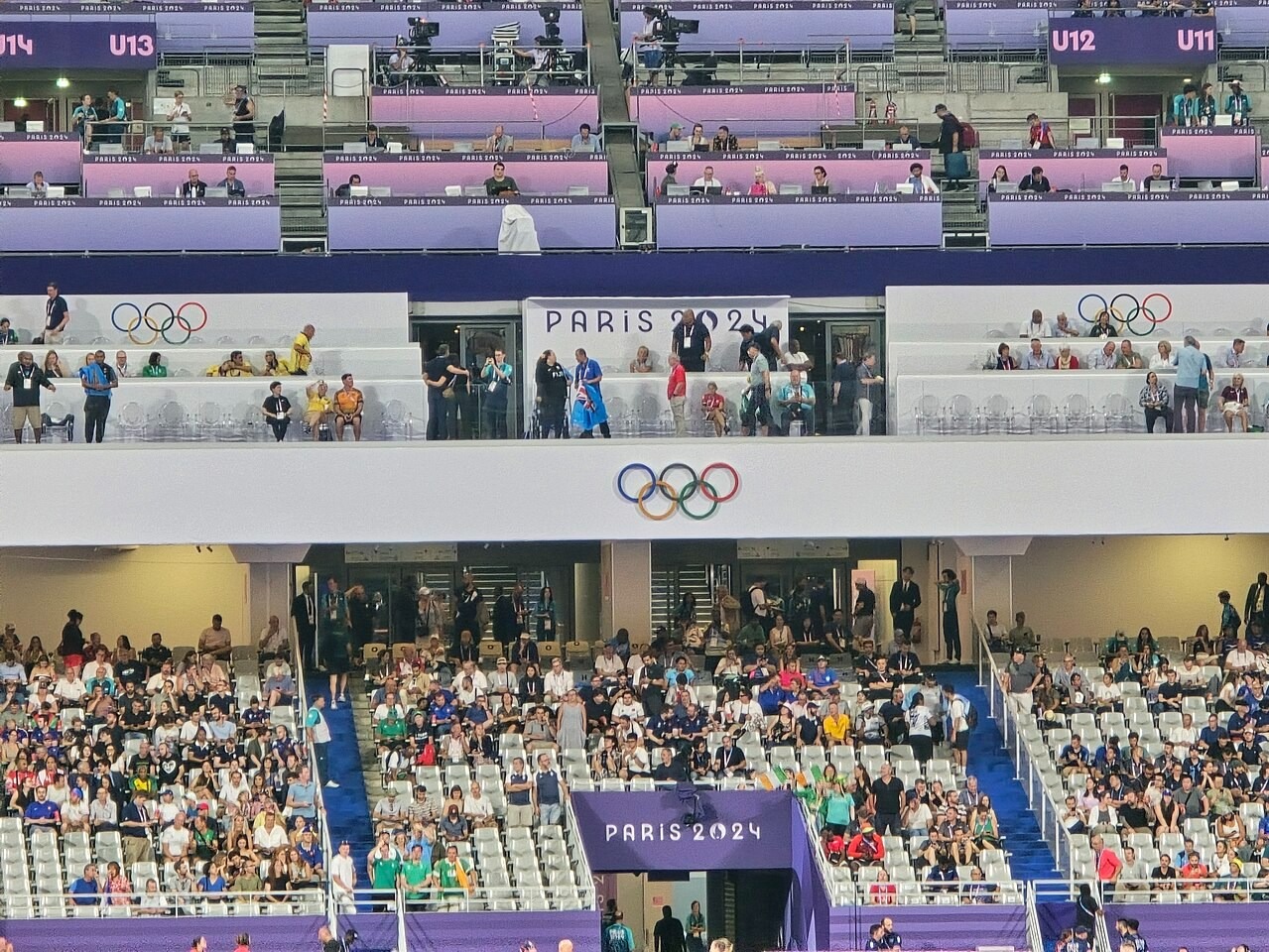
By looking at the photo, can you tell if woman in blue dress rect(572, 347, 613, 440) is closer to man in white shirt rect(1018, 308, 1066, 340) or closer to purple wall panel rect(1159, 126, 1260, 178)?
man in white shirt rect(1018, 308, 1066, 340)

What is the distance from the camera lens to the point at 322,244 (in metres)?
36.3

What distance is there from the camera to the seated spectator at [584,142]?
38000mm

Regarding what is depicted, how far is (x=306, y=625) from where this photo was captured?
34.2 metres

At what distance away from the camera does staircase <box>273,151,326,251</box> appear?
120ft

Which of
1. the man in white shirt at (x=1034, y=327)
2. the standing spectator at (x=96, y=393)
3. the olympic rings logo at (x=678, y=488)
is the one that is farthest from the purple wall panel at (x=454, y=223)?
the standing spectator at (x=96, y=393)

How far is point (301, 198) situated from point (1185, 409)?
43.1 feet

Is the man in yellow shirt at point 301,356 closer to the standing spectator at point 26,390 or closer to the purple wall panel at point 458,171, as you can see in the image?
the standing spectator at point 26,390

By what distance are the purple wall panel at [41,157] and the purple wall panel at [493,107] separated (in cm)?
444

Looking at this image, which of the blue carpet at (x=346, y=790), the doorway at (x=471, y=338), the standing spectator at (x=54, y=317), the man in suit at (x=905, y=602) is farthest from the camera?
the doorway at (x=471, y=338)

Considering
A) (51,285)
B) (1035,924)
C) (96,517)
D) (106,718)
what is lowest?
(1035,924)

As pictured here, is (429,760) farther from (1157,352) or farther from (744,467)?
(1157,352)

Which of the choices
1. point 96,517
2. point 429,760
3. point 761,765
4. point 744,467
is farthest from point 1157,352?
point 96,517

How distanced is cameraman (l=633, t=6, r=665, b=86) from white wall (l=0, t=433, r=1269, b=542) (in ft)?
32.9

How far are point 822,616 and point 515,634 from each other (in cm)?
399
